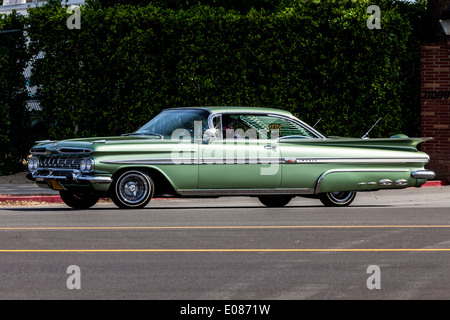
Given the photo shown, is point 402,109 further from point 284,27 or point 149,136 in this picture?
point 149,136

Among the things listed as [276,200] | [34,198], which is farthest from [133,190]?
[34,198]

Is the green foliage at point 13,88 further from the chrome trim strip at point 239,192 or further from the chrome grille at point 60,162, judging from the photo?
the chrome trim strip at point 239,192

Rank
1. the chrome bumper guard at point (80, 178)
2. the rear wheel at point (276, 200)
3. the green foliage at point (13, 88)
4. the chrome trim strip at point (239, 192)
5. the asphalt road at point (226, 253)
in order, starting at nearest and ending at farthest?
1. the asphalt road at point (226, 253)
2. the chrome bumper guard at point (80, 178)
3. the chrome trim strip at point (239, 192)
4. the rear wheel at point (276, 200)
5. the green foliage at point (13, 88)

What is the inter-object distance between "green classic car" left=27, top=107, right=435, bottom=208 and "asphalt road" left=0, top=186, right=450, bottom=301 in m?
0.41

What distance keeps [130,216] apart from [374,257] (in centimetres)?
501

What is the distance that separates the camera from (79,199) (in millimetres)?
15148

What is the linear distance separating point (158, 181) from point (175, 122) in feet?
3.49

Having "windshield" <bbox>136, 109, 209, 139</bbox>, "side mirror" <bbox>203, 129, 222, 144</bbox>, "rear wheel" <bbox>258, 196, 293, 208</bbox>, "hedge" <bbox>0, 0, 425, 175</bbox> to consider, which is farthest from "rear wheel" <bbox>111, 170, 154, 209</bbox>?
"hedge" <bbox>0, 0, 425, 175</bbox>

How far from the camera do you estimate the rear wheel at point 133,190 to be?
13820mm

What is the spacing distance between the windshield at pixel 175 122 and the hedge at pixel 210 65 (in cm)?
558

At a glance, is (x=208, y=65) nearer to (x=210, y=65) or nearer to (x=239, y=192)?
(x=210, y=65)

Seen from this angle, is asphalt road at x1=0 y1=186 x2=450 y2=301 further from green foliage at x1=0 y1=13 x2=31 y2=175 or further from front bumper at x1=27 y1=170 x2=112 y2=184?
green foliage at x1=0 y1=13 x2=31 y2=175

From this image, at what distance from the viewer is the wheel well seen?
13.8m

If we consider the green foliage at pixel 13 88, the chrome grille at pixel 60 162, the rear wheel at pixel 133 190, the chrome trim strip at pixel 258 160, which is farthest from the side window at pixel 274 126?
the green foliage at pixel 13 88
